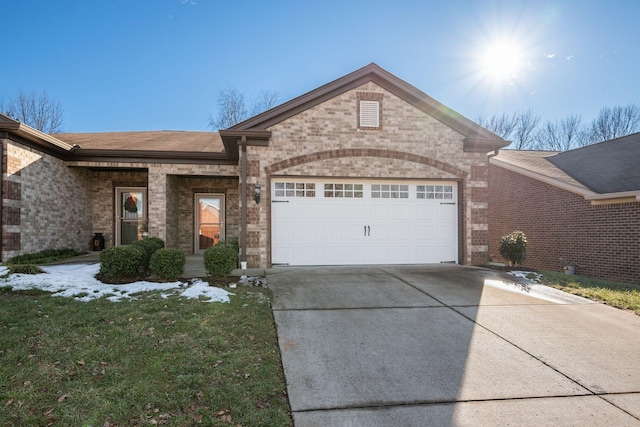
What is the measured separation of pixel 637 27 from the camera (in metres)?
11.3

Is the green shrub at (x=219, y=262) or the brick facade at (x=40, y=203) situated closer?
the green shrub at (x=219, y=262)

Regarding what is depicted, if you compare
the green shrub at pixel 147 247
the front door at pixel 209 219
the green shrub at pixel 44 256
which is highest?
the front door at pixel 209 219

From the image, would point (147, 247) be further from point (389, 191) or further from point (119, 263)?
point (389, 191)

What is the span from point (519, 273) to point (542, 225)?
13.6 ft

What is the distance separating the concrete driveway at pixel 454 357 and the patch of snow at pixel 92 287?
134 centimetres

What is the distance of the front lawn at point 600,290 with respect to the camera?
19.2 feet

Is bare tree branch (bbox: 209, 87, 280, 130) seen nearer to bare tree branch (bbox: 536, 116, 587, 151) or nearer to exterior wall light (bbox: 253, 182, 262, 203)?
exterior wall light (bbox: 253, 182, 262, 203)

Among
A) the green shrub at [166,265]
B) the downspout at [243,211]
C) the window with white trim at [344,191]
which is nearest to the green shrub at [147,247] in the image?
the green shrub at [166,265]

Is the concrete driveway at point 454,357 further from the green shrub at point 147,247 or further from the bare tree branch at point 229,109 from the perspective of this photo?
the bare tree branch at point 229,109

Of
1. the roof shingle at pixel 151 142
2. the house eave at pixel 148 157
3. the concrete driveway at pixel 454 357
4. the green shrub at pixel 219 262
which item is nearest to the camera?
the concrete driveway at pixel 454 357

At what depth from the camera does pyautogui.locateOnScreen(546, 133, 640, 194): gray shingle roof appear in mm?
9648

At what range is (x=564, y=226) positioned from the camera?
10.6 metres

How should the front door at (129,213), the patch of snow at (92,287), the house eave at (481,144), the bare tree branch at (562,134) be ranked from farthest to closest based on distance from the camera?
the bare tree branch at (562,134), the front door at (129,213), the house eave at (481,144), the patch of snow at (92,287)

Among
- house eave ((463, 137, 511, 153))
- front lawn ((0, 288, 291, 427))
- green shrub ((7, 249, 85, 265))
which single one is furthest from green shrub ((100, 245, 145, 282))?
house eave ((463, 137, 511, 153))
